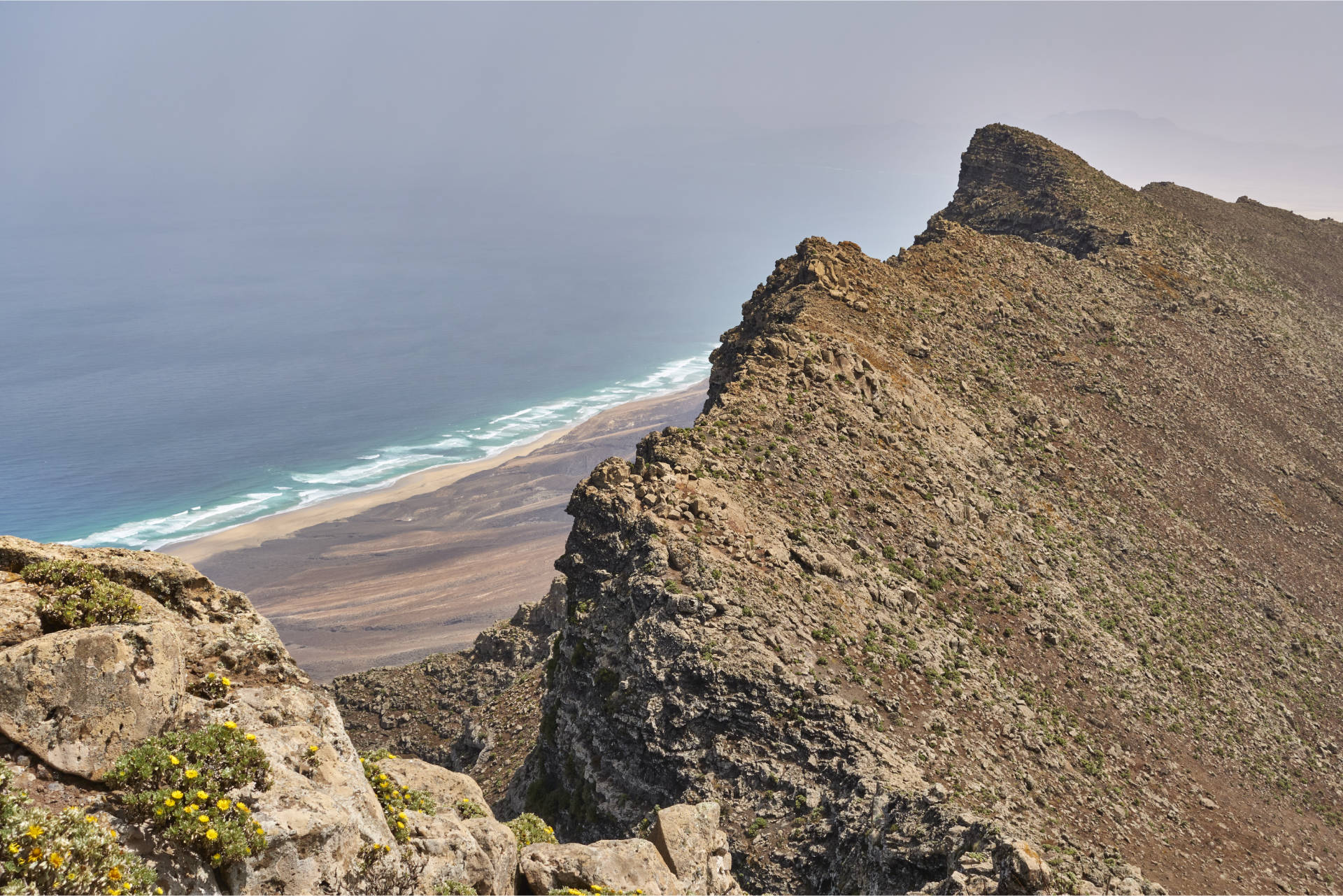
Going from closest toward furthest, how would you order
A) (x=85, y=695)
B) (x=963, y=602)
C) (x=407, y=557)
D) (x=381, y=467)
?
(x=85, y=695)
(x=963, y=602)
(x=407, y=557)
(x=381, y=467)

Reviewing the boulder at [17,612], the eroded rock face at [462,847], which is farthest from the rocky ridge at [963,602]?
the boulder at [17,612]

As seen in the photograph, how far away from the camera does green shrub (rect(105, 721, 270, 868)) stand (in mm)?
11492

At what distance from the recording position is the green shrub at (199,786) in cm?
1149

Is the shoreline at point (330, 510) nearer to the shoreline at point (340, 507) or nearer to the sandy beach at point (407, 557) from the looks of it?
the shoreline at point (340, 507)

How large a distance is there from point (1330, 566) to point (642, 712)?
154 feet

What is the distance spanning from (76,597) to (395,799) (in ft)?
21.5

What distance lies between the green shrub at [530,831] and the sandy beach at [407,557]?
199ft

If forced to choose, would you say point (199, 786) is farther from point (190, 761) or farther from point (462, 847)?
point (462, 847)

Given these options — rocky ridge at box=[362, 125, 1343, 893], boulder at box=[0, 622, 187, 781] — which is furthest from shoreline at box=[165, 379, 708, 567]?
boulder at box=[0, 622, 187, 781]

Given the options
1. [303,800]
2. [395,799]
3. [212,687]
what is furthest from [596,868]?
[212,687]

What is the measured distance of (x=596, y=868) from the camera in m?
17.4

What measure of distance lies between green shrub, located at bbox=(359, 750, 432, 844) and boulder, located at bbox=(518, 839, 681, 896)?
93.1 inches

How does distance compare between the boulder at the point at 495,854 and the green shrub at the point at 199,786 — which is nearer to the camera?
the green shrub at the point at 199,786

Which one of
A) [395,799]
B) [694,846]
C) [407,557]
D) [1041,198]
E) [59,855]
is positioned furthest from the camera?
[407,557]
